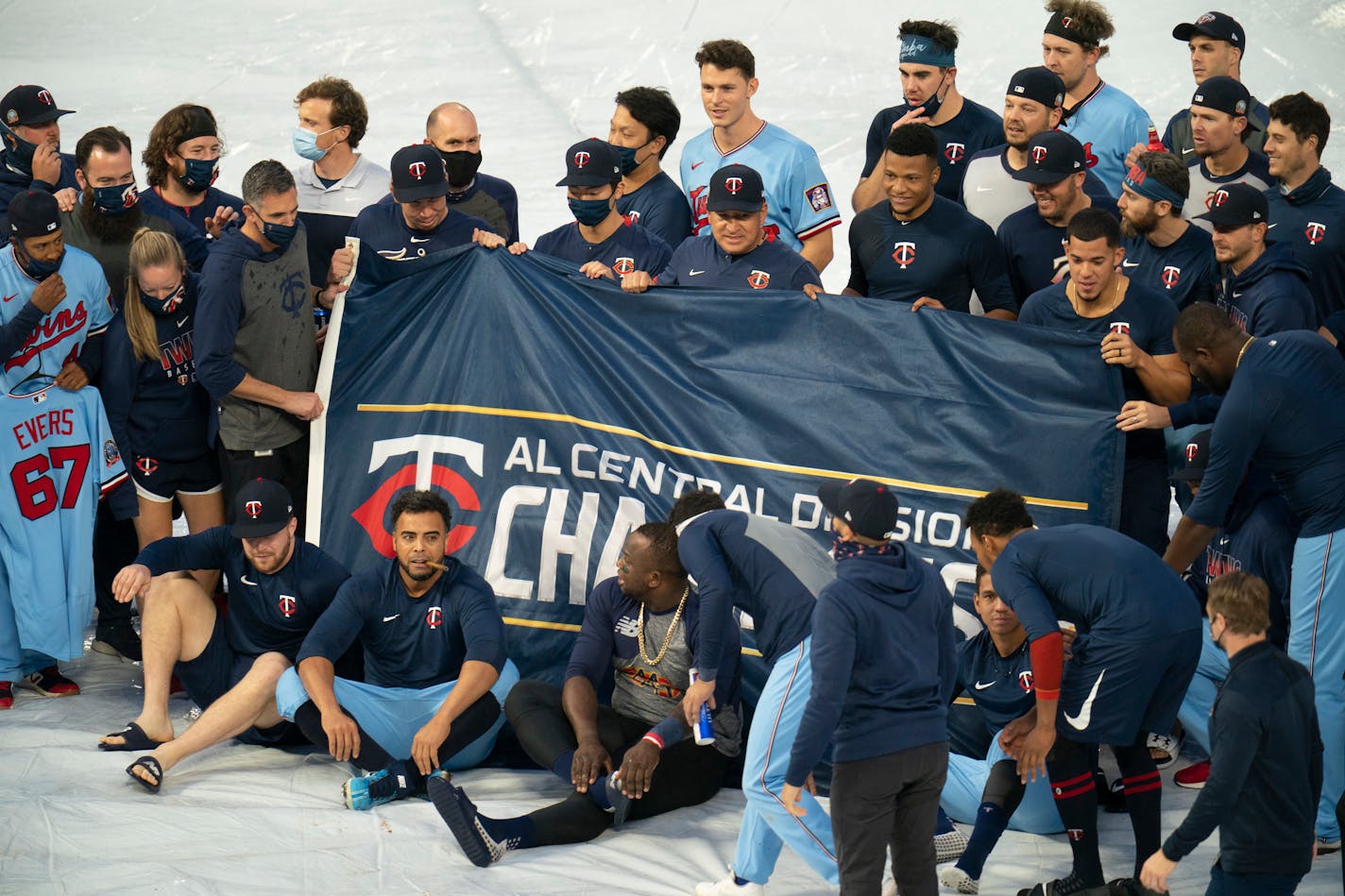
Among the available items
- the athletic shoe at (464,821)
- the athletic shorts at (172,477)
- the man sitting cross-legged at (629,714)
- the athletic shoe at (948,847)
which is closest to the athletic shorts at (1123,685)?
the athletic shoe at (948,847)

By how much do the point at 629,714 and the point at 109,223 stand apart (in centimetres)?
309

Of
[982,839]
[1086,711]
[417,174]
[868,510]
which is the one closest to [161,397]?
[417,174]

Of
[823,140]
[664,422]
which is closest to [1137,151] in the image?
[664,422]

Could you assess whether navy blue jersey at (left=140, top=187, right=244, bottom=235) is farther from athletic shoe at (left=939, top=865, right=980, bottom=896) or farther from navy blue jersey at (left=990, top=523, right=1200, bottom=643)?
athletic shoe at (left=939, top=865, right=980, bottom=896)

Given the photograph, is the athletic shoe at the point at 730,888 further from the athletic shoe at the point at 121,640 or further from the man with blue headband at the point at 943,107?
the man with blue headband at the point at 943,107

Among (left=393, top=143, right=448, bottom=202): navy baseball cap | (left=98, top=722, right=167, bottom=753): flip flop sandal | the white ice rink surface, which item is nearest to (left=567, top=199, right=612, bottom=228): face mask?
(left=393, top=143, right=448, bottom=202): navy baseball cap

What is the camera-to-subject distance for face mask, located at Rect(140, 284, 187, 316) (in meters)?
6.50

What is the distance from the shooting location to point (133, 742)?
19.7ft

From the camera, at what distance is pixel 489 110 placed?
49.1ft

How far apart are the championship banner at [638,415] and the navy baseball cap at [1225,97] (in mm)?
1682

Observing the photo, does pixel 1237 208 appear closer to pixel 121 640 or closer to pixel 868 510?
pixel 868 510

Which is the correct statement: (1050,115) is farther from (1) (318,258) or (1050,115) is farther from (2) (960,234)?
(1) (318,258)

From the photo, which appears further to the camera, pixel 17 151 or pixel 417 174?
pixel 17 151

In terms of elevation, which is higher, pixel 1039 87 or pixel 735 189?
pixel 1039 87
